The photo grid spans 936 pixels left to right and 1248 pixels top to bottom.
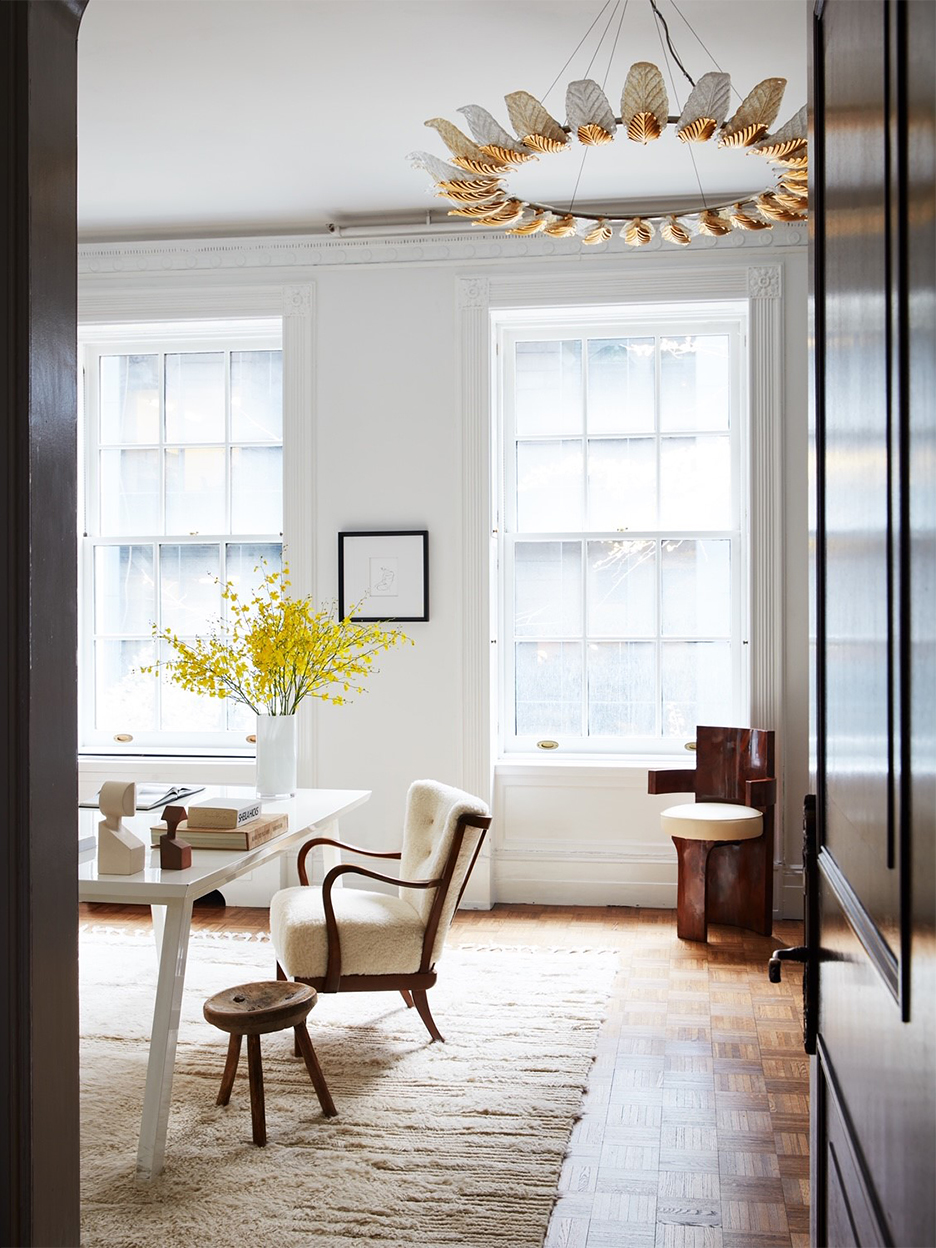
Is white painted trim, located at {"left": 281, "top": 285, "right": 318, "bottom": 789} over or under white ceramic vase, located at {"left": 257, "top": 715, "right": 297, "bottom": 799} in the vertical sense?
over

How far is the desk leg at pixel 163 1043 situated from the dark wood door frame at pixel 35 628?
1.79m

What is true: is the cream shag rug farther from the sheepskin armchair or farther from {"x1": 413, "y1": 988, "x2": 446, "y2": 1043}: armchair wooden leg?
the sheepskin armchair

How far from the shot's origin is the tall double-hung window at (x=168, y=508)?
6238 millimetres

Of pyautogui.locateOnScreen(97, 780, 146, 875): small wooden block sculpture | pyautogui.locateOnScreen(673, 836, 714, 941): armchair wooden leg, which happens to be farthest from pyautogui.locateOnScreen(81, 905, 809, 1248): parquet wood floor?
pyautogui.locateOnScreen(97, 780, 146, 875): small wooden block sculpture

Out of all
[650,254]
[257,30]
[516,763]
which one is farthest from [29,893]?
[650,254]

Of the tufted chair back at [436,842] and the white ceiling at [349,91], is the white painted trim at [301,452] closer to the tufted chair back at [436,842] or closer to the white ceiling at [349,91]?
the white ceiling at [349,91]

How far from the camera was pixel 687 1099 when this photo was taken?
3.49 m

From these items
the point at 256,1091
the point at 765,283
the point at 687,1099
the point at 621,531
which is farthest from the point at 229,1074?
the point at 765,283

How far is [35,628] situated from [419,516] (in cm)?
462

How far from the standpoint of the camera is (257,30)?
3910 mm

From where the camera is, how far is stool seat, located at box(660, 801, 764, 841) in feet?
16.6

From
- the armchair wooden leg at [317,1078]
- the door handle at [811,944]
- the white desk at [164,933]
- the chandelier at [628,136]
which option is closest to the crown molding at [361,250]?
the chandelier at [628,136]

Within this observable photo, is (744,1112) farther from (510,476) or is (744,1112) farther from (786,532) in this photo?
(510,476)

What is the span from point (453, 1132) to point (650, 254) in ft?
13.7
